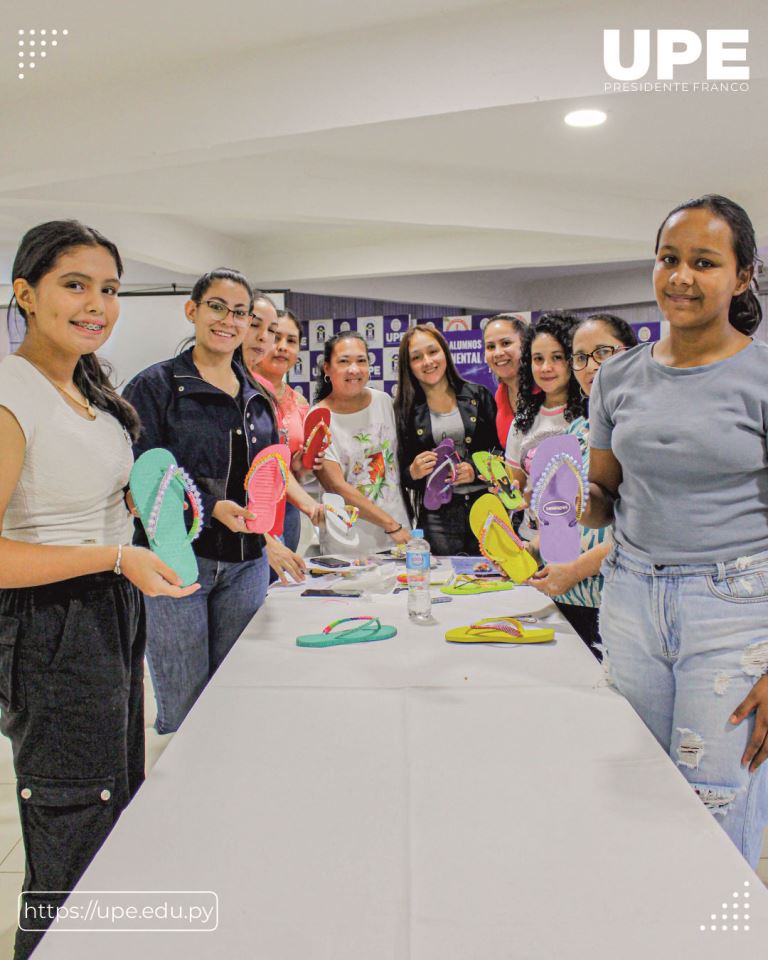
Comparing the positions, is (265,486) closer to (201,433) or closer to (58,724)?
(201,433)

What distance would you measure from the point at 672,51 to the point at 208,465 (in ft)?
7.71

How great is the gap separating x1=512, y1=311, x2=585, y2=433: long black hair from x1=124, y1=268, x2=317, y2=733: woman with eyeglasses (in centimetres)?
108

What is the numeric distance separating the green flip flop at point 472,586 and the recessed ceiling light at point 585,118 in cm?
273

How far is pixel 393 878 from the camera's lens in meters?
0.88

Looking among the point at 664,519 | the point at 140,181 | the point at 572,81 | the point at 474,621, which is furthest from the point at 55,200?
the point at 664,519

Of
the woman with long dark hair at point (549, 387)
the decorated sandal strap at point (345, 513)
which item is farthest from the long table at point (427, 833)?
the woman with long dark hair at point (549, 387)

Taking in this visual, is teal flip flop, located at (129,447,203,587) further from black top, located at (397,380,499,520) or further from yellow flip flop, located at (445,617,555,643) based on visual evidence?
black top, located at (397,380,499,520)

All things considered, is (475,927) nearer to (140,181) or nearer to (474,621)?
(474,621)

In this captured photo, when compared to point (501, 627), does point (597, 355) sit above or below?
above

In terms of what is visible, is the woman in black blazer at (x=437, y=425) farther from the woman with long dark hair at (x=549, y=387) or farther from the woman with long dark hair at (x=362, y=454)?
the woman with long dark hair at (x=549, y=387)

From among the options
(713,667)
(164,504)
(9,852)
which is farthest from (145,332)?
(713,667)

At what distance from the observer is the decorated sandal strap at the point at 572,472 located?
1.45 meters

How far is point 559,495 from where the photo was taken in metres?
1.50

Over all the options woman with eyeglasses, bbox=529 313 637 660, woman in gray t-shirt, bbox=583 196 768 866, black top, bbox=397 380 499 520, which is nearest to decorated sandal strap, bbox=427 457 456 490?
black top, bbox=397 380 499 520
